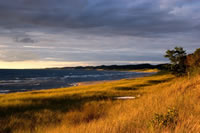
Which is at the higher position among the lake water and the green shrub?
the green shrub

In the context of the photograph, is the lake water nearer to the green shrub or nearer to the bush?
the bush

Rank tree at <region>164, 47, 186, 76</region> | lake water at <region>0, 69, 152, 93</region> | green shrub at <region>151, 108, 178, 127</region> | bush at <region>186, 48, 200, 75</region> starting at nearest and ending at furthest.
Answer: green shrub at <region>151, 108, 178, 127</region>, bush at <region>186, 48, 200, 75</region>, tree at <region>164, 47, 186, 76</region>, lake water at <region>0, 69, 152, 93</region>

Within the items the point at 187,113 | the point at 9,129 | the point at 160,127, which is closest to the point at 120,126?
the point at 160,127

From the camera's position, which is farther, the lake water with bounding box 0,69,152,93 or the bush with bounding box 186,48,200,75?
the lake water with bounding box 0,69,152,93

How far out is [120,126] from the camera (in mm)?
4074

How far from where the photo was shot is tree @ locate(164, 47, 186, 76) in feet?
144

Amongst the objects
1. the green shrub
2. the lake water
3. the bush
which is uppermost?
the bush

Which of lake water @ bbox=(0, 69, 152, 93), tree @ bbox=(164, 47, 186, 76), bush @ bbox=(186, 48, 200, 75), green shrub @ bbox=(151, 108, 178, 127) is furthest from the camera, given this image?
lake water @ bbox=(0, 69, 152, 93)

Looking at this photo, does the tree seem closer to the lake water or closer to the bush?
the bush

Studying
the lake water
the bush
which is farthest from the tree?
the lake water

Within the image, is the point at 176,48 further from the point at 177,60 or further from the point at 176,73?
the point at 176,73

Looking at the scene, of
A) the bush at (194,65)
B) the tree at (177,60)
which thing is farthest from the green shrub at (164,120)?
the tree at (177,60)

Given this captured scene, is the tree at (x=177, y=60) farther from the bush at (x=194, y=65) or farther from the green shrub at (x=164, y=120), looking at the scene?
the green shrub at (x=164, y=120)

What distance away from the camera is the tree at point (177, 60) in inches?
1726
